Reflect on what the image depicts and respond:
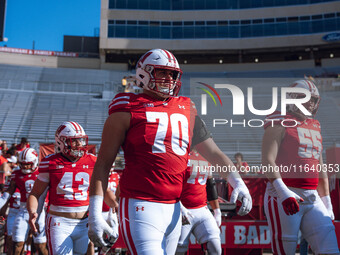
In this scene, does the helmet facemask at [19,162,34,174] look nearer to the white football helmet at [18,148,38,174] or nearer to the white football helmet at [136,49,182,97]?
the white football helmet at [18,148,38,174]

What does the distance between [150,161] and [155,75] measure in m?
0.63

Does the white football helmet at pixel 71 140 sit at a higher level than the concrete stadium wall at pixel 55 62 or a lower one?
lower

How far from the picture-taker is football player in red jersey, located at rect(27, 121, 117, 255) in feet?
15.7

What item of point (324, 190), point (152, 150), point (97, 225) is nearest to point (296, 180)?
point (324, 190)

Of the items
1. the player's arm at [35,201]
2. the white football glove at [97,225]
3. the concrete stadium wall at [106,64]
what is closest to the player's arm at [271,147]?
the white football glove at [97,225]

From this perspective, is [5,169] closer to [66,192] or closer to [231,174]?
[66,192]

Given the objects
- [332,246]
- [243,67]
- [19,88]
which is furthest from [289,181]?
[243,67]

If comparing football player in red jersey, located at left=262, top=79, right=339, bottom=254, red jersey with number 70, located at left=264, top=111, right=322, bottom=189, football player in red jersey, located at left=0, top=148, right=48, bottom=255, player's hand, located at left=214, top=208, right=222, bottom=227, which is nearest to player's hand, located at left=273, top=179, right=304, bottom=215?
football player in red jersey, located at left=262, top=79, right=339, bottom=254

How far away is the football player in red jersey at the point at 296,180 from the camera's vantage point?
4.14 m

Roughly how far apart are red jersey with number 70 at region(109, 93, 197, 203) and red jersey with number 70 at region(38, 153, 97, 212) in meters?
2.40

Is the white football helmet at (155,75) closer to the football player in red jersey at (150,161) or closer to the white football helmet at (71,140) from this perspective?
the football player in red jersey at (150,161)

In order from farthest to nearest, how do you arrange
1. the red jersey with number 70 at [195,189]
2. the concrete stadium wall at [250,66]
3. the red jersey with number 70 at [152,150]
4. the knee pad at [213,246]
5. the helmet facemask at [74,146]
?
1. the concrete stadium wall at [250,66]
2. the red jersey with number 70 at [195,189]
3. the knee pad at [213,246]
4. the helmet facemask at [74,146]
5. the red jersey with number 70 at [152,150]

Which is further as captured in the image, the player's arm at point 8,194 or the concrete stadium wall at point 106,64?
the concrete stadium wall at point 106,64

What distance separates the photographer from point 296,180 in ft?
14.3
